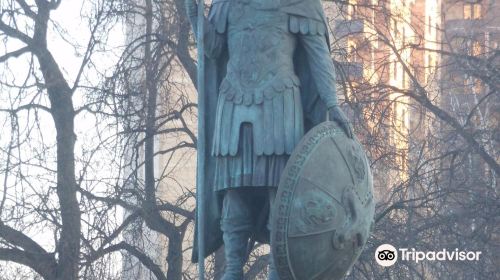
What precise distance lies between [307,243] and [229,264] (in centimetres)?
66

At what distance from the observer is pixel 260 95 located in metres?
8.21

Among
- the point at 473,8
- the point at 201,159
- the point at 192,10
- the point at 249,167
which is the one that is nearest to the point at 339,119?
the point at 249,167

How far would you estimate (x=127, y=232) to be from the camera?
17922 mm

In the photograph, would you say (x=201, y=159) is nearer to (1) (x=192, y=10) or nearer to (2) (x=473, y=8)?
(1) (x=192, y=10)

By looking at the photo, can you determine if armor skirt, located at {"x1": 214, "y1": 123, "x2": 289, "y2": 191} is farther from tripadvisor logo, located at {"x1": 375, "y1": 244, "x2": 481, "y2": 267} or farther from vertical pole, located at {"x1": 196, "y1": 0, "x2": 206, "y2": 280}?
tripadvisor logo, located at {"x1": 375, "y1": 244, "x2": 481, "y2": 267}

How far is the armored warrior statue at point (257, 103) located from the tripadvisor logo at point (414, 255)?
950 centimetres

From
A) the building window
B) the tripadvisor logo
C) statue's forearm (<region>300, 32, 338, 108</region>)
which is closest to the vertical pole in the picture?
statue's forearm (<region>300, 32, 338, 108</region>)

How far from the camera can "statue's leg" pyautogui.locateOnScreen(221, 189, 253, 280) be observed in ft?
27.1

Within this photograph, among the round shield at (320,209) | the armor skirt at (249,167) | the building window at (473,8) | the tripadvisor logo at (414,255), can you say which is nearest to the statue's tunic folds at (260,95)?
the armor skirt at (249,167)

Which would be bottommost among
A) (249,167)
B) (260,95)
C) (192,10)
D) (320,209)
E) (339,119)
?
(320,209)

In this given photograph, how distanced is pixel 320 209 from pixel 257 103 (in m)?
0.73

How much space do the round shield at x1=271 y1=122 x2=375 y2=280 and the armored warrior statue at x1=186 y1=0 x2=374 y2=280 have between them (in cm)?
24

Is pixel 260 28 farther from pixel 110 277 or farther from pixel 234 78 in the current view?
pixel 110 277

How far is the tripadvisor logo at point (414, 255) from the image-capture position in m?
17.8
